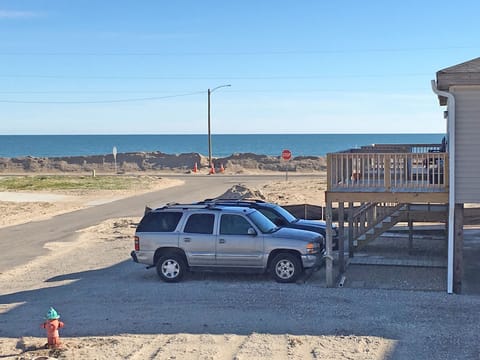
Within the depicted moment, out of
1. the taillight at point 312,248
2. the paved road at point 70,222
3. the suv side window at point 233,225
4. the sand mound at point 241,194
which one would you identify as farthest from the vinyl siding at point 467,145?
the sand mound at point 241,194

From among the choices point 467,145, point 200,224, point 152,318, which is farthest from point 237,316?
point 467,145

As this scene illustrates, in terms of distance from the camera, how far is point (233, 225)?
50.2 ft

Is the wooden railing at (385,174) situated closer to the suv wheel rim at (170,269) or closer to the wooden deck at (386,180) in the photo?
the wooden deck at (386,180)

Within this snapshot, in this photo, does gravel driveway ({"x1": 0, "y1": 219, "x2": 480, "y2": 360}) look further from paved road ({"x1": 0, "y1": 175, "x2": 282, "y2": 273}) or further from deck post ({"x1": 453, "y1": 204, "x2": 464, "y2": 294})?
paved road ({"x1": 0, "y1": 175, "x2": 282, "y2": 273})

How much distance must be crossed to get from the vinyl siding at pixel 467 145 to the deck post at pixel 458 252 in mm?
287

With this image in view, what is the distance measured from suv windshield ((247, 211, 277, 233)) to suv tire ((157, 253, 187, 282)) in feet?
5.78

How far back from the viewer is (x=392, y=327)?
11227 mm

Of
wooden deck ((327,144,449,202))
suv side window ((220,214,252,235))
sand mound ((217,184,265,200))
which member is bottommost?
sand mound ((217,184,265,200))

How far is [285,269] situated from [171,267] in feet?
8.04

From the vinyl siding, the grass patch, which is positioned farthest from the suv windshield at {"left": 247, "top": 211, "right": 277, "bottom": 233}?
the grass patch

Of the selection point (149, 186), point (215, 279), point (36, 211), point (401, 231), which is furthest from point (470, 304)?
point (149, 186)

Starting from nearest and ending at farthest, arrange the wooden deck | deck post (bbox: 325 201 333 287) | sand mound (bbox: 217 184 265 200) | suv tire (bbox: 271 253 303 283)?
the wooden deck
deck post (bbox: 325 201 333 287)
suv tire (bbox: 271 253 303 283)
sand mound (bbox: 217 184 265 200)

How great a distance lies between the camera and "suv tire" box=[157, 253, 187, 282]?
49.9 feet

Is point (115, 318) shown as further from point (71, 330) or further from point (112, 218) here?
point (112, 218)
